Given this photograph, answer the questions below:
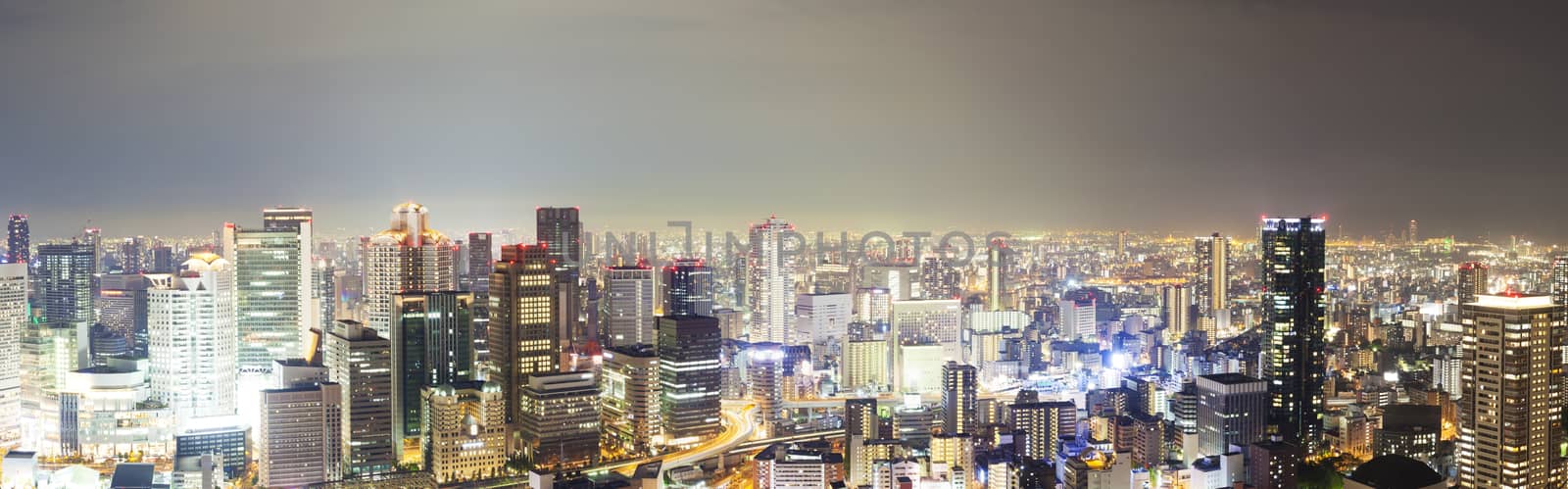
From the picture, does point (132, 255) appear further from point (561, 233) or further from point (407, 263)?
point (561, 233)

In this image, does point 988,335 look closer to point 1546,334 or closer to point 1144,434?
point 1144,434

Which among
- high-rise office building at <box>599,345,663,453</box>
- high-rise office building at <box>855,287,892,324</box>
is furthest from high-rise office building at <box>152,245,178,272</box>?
high-rise office building at <box>855,287,892,324</box>

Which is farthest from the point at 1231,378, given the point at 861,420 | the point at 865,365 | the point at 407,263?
the point at 407,263

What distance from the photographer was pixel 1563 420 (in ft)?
26.3

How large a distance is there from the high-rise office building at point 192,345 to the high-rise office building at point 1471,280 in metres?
11.0

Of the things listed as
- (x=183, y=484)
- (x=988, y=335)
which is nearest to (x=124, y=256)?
(x=183, y=484)

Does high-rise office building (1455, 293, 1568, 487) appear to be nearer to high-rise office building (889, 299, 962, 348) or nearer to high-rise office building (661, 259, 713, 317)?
high-rise office building (889, 299, 962, 348)

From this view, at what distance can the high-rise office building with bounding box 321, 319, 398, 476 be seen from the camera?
978cm

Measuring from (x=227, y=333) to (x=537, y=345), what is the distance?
10.0 ft

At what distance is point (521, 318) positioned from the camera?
437 inches

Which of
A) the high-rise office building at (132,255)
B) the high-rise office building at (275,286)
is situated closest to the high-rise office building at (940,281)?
the high-rise office building at (275,286)

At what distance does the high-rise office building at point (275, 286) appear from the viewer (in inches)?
480

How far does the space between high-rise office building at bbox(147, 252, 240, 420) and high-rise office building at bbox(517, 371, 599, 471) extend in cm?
283

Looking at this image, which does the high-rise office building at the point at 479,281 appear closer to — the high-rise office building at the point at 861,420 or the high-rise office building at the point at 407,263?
the high-rise office building at the point at 407,263
